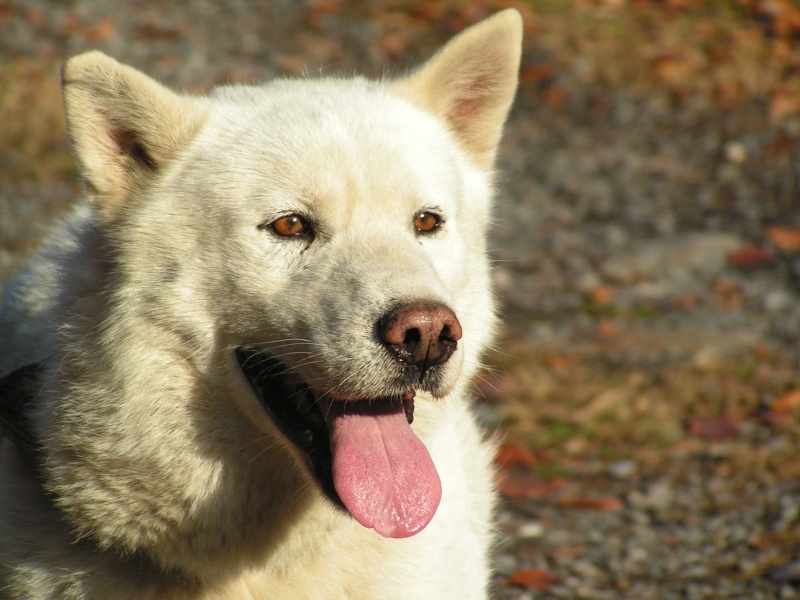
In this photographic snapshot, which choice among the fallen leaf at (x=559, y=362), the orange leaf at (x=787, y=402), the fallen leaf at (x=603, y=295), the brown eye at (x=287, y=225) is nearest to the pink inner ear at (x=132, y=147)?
the brown eye at (x=287, y=225)

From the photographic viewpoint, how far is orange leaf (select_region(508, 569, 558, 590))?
446 cm

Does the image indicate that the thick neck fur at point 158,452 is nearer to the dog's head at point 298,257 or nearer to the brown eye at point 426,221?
the dog's head at point 298,257

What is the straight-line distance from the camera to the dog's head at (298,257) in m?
2.90

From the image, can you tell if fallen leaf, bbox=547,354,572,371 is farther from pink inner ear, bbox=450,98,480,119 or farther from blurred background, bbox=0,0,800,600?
pink inner ear, bbox=450,98,480,119

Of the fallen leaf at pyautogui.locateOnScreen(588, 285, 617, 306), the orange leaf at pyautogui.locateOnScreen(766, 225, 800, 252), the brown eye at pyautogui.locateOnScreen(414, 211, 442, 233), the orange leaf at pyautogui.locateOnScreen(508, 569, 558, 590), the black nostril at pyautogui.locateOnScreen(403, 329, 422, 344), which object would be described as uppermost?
the black nostril at pyautogui.locateOnScreen(403, 329, 422, 344)

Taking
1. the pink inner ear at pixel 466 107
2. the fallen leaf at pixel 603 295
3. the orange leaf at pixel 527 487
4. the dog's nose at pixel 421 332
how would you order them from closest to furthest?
the dog's nose at pixel 421 332
the pink inner ear at pixel 466 107
the orange leaf at pixel 527 487
the fallen leaf at pixel 603 295

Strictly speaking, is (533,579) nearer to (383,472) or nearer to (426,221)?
(383,472)

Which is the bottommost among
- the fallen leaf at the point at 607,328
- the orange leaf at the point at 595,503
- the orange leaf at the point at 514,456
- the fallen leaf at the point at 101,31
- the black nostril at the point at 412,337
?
the fallen leaf at the point at 607,328

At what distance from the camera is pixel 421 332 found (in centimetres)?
281

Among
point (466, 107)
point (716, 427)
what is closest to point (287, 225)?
point (466, 107)

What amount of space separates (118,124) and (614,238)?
18.1 ft

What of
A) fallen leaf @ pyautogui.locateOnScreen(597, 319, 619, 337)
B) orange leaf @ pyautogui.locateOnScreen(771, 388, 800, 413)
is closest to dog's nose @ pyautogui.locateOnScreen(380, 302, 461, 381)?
orange leaf @ pyautogui.locateOnScreen(771, 388, 800, 413)

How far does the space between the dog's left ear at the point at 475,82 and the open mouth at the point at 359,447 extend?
1.22 m

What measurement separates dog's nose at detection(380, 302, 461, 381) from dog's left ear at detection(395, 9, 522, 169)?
46.3 inches
